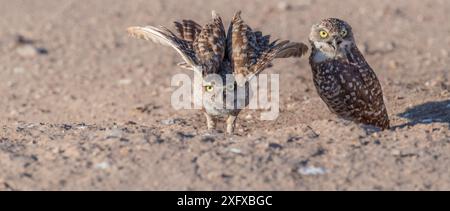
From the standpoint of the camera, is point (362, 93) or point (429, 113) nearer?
point (362, 93)

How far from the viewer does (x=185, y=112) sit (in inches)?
346

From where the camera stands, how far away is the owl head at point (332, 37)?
7428 millimetres

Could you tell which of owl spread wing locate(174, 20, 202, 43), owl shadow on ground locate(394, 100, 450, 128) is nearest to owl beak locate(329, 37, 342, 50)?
owl shadow on ground locate(394, 100, 450, 128)

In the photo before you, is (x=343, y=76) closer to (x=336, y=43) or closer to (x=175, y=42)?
(x=336, y=43)

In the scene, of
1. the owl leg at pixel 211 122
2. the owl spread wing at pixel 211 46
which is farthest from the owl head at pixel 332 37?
the owl leg at pixel 211 122

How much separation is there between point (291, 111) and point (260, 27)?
466 cm

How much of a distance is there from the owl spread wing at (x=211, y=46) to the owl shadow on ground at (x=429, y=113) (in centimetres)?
203

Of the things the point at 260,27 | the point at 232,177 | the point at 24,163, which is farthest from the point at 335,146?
the point at 260,27

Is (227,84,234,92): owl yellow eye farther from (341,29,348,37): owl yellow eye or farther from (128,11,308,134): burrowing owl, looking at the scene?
(341,29,348,37): owl yellow eye

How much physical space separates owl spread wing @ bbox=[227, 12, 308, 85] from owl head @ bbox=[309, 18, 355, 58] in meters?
0.18

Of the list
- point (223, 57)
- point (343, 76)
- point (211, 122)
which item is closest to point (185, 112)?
point (211, 122)

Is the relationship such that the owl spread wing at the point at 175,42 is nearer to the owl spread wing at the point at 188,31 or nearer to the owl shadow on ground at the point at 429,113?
the owl spread wing at the point at 188,31

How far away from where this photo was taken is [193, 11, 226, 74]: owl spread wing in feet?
22.8

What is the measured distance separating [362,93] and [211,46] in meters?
1.42
